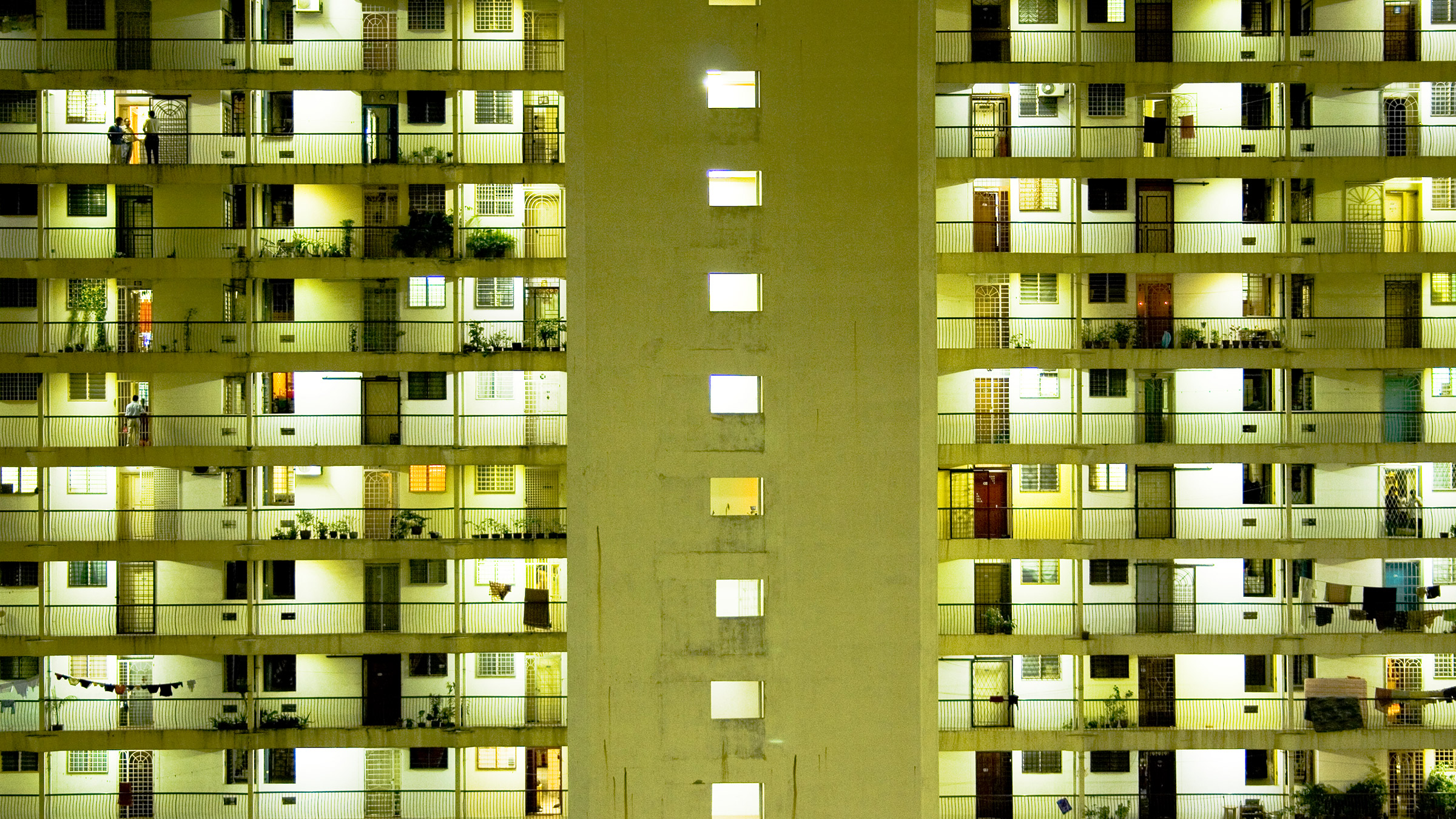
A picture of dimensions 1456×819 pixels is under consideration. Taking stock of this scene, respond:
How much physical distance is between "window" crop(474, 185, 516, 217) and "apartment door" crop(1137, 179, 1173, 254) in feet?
49.7

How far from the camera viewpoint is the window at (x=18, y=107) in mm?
30672

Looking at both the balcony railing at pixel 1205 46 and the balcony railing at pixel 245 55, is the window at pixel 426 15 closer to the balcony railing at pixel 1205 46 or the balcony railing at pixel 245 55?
the balcony railing at pixel 245 55

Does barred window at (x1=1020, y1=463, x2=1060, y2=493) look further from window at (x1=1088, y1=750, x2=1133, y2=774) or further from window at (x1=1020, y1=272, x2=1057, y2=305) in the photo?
window at (x1=1088, y1=750, x2=1133, y2=774)

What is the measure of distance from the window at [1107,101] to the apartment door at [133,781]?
2735cm

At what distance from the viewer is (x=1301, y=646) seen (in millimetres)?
29641

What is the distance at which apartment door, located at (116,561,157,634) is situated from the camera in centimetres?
3050

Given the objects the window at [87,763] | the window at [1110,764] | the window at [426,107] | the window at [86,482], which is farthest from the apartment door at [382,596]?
the window at [1110,764]

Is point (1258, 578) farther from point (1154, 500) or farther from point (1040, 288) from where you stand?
point (1040, 288)

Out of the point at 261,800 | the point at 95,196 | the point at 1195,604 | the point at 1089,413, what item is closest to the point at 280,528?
the point at 261,800

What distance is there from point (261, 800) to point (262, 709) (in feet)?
6.92

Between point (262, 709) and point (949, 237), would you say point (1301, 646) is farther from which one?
point (262, 709)

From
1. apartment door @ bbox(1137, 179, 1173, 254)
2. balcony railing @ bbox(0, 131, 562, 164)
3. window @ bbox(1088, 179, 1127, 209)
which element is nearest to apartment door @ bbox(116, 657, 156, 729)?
balcony railing @ bbox(0, 131, 562, 164)

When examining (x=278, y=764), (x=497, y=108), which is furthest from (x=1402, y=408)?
(x=278, y=764)

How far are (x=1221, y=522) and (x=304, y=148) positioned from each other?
2368cm
